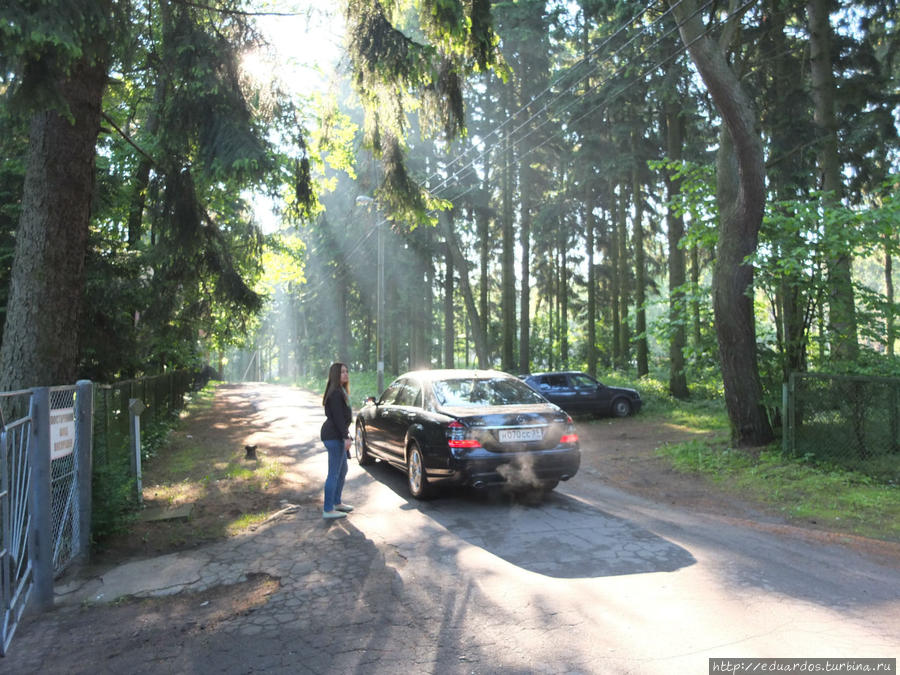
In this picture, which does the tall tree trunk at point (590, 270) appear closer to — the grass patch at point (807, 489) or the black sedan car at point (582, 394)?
the black sedan car at point (582, 394)

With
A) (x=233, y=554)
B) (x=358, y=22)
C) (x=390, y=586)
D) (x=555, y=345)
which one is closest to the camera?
(x=390, y=586)

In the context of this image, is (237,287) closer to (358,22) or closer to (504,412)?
(358,22)

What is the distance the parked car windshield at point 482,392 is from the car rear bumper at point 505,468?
94 cm

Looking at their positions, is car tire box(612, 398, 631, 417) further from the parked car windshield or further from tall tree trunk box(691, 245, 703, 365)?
the parked car windshield

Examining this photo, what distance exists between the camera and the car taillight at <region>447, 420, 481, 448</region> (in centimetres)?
717

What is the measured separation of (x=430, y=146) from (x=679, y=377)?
54.7 ft

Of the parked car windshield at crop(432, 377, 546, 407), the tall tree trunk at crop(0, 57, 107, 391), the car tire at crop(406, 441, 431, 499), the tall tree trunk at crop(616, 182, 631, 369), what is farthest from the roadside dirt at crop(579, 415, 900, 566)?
the tall tree trunk at crop(616, 182, 631, 369)

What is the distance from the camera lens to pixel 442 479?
7.34m

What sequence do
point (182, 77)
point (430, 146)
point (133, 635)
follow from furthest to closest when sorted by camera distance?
point (430, 146), point (182, 77), point (133, 635)

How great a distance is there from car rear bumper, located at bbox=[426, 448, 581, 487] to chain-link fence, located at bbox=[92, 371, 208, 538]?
3478 mm

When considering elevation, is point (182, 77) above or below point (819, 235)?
above

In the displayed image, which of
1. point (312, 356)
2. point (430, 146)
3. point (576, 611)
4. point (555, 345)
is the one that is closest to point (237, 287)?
point (576, 611)

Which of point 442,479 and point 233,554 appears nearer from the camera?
point 233,554

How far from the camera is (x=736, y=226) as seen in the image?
33.7 feet
